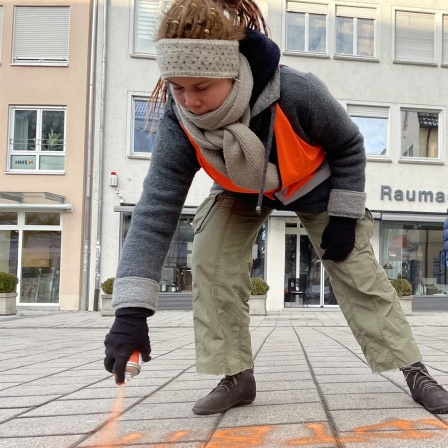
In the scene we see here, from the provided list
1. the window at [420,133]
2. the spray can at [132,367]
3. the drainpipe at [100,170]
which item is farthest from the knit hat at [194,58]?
the window at [420,133]

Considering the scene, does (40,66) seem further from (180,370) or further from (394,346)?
(394,346)

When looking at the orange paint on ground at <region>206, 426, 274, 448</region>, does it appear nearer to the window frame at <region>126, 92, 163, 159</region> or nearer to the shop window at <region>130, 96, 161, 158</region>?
the window frame at <region>126, 92, 163, 159</region>

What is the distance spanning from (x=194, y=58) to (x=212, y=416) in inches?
55.4

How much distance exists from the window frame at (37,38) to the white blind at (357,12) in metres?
7.73

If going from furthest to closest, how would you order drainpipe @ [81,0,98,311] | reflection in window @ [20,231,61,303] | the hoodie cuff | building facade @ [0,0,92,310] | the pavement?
1. reflection in window @ [20,231,61,303]
2. building facade @ [0,0,92,310]
3. drainpipe @ [81,0,98,311]
4. the hoodie cuff
5. the pavement

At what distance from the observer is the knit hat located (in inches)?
75.0

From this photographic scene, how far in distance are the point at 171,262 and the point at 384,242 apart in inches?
238

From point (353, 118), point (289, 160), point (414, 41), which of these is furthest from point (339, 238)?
point (414, 41)

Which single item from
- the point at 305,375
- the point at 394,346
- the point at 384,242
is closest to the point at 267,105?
the point at 394,346

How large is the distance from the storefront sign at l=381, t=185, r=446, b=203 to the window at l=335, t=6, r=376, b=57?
4.05m

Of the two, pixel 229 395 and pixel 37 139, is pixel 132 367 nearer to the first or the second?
pixel 229 395

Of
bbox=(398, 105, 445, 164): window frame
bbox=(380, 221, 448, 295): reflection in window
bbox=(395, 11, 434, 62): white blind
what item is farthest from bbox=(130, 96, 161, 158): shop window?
bbox=(395, 11, 434, 62): white blind

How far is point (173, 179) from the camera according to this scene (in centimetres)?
226

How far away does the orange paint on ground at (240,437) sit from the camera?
6.15 feet
